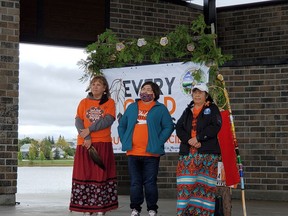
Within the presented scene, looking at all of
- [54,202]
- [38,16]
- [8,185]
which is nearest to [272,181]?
[54,202]

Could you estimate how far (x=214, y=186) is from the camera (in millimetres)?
7305

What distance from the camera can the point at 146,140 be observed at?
784cm

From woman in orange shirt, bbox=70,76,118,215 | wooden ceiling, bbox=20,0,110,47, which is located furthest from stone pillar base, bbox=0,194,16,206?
wooden ceiling, bbox=20,0,110,47

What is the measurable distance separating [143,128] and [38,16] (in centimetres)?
578

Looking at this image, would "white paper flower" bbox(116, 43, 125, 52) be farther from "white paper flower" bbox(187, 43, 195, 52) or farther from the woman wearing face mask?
the woman wearing face mask

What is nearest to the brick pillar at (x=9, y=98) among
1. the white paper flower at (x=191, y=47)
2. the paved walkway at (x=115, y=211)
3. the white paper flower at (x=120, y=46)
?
the paved walkway at (x=115, y=211)

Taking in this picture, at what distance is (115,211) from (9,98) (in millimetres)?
2322

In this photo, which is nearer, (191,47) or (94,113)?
(94,113)

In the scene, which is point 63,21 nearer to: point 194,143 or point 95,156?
point 95,156

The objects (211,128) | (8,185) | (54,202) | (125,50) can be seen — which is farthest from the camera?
(54,202)

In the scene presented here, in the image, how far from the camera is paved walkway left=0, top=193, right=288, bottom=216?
8758mm

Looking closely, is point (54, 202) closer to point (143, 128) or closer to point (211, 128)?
point (143, 128)

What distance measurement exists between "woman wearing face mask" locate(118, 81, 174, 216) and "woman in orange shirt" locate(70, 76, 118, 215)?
314 mm

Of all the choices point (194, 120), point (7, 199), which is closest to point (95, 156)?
point (194, 120)
